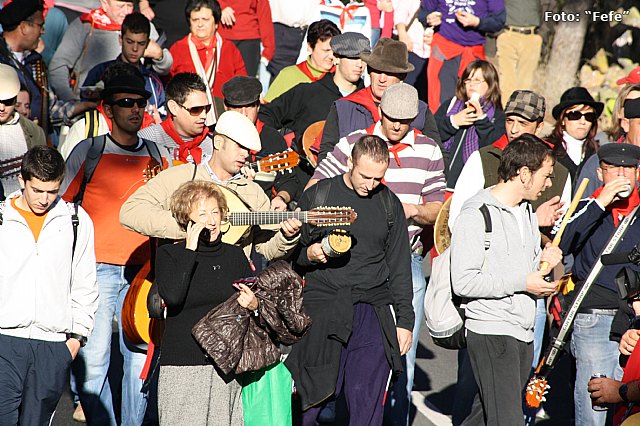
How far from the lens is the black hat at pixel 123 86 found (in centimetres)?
809

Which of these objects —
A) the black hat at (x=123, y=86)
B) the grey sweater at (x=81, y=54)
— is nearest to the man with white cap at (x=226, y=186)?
the black hat at (x=123, y=86)

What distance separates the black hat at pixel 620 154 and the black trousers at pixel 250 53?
616 cm

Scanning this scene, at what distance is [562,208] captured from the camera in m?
8.62

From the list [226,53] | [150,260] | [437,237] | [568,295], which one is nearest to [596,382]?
[568,295]

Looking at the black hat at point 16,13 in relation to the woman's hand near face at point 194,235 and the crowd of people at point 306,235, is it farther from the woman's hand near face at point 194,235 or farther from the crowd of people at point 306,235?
the woman's hand near face at point 194,235

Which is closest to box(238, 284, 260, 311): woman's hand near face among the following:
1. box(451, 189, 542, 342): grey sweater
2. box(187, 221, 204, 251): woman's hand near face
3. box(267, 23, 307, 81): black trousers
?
box(187, 221, 204, 251): woman's hand near face

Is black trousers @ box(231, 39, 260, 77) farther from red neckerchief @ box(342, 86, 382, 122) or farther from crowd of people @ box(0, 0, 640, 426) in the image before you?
red neckerchief @ box(342, 86, 382, 122)

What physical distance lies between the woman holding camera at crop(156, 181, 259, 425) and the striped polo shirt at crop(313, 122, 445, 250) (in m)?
1.87

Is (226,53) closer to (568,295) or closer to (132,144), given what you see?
(132,144)

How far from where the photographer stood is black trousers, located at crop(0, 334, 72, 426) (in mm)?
6539

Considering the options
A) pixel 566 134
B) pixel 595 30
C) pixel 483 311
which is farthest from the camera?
pixel 595 30

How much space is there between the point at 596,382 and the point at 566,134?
3.77m

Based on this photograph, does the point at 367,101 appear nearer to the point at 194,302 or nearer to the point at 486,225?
the point at 486,225

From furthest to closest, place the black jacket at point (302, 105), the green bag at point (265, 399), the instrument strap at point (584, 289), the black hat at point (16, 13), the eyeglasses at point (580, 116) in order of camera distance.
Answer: the black hat at point (16, 13) < the black jacket at point (302, 105) < the eyeglasses at point (580, 116) < the instrument strap at point (584, 289) < the green bag at point (265, 399)
